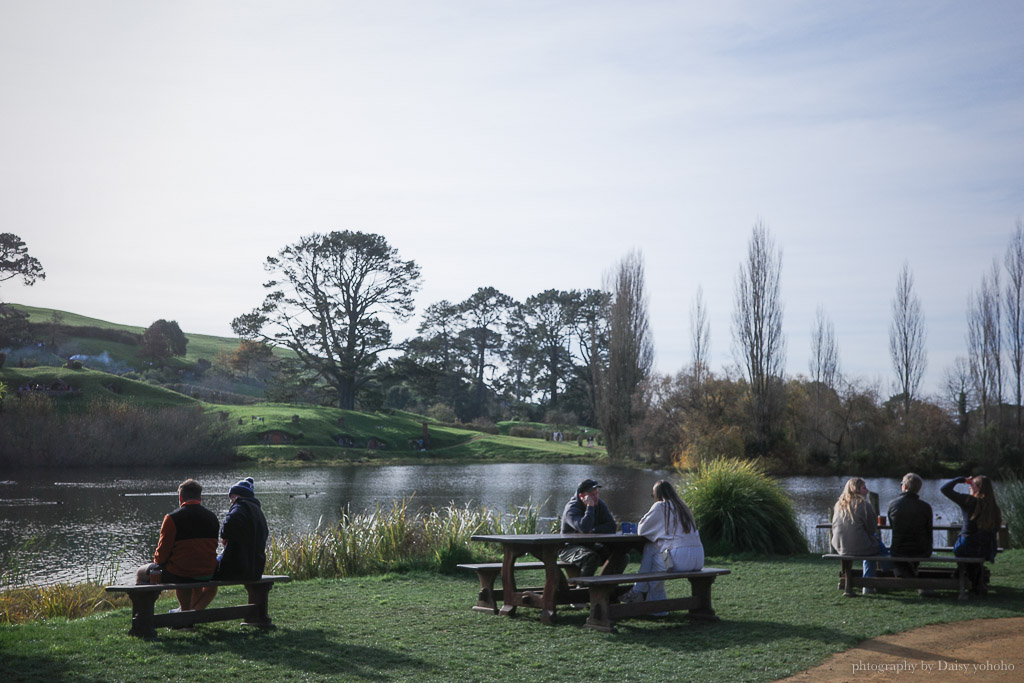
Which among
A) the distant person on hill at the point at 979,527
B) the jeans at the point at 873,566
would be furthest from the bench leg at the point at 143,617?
the distant person on hill at the point at 979,527

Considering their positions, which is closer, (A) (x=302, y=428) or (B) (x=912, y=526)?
(B) (x=912, y=526)

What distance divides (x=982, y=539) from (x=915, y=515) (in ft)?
2.60

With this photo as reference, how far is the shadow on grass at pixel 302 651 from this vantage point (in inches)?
254

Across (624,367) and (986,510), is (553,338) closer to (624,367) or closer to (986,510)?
(624,367)

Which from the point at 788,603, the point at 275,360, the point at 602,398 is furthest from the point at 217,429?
the point at 788,603

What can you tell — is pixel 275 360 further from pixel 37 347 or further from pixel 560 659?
pixel 560 659

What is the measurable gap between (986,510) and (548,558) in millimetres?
5359

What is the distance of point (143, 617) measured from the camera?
24.2 ft

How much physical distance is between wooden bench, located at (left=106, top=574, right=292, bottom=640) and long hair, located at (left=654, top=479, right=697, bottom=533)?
3.95 metres

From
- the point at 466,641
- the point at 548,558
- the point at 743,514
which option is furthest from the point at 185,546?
the point at 743,514

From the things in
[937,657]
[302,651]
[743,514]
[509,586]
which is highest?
[743,514]

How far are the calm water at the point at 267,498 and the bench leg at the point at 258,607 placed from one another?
6.42 meters

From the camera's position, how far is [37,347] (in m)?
64.9

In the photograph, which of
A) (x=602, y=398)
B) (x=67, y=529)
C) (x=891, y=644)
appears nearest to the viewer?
(x=891, y=644)
